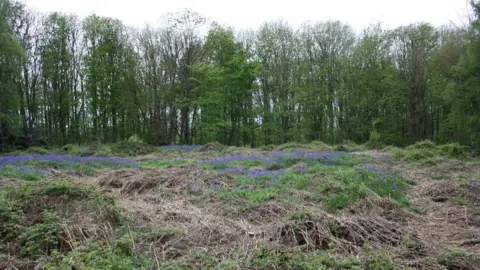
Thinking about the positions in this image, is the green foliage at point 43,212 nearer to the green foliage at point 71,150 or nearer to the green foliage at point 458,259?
the green foliage at point 458,259

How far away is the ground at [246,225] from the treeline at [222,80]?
2295cm

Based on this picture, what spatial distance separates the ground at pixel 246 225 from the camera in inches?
155

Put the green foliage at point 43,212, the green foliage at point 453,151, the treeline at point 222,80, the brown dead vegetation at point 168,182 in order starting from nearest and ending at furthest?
1. the green foliage at point 43,212
2. the brown dead vegetation at point 168,182
3. the green foliage at point 453,151
4. the treeline at point 222,80

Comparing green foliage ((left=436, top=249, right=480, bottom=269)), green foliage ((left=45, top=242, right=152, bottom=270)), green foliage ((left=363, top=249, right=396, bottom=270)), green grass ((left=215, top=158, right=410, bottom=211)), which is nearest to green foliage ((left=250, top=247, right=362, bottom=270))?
green foliage ((left=363, top=249, right=396, bottom=270))

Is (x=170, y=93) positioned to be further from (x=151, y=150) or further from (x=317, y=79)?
(x=317, y=79)

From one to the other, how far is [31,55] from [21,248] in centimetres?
3040

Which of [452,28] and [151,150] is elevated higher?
[452,28]

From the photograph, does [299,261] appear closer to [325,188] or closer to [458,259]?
[458,259]

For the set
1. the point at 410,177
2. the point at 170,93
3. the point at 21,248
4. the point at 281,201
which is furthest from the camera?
the point at 170,93

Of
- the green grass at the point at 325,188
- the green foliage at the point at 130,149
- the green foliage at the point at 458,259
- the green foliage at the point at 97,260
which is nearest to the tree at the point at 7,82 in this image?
the green foliage at the point at 130,149

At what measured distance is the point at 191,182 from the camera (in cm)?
898

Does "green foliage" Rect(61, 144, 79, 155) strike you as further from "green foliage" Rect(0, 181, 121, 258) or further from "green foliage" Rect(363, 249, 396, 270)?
"green foliage" Rect(363, 249, 396, 270)

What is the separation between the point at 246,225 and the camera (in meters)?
5.43

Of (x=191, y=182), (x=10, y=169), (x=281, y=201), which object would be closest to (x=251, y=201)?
(x=281, y=201)
